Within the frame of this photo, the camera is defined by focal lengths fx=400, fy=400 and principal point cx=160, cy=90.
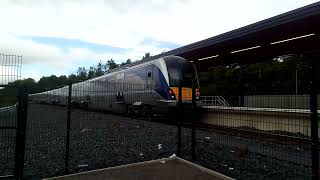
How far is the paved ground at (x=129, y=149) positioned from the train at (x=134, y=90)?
442 millimetres

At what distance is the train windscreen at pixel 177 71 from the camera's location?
70.6 ft

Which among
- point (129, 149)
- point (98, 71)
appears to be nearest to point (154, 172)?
point (129, 149)

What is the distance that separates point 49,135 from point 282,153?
707 centimetres

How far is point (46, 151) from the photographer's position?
9938 millimetres

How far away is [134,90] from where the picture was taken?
12.3m

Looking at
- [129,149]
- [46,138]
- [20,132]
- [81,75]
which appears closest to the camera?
[20,132]

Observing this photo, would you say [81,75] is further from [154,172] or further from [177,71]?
[154,172]

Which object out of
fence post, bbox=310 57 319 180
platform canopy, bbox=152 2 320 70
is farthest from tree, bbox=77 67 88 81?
fence post, bbox=310 57 319 180

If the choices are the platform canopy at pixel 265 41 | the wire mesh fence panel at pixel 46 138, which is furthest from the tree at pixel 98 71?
the wire mesh fence panel at pixel 46 138

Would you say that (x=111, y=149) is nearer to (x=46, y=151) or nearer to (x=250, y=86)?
(x=46, y=151)

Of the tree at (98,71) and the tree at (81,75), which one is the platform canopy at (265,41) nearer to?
the tree at (81,75)

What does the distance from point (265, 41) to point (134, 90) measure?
13.7 meters

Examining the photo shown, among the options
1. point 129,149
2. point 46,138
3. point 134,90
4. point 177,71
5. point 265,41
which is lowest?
point 129,149

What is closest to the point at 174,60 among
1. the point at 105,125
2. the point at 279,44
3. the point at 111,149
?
the point at 279,44
